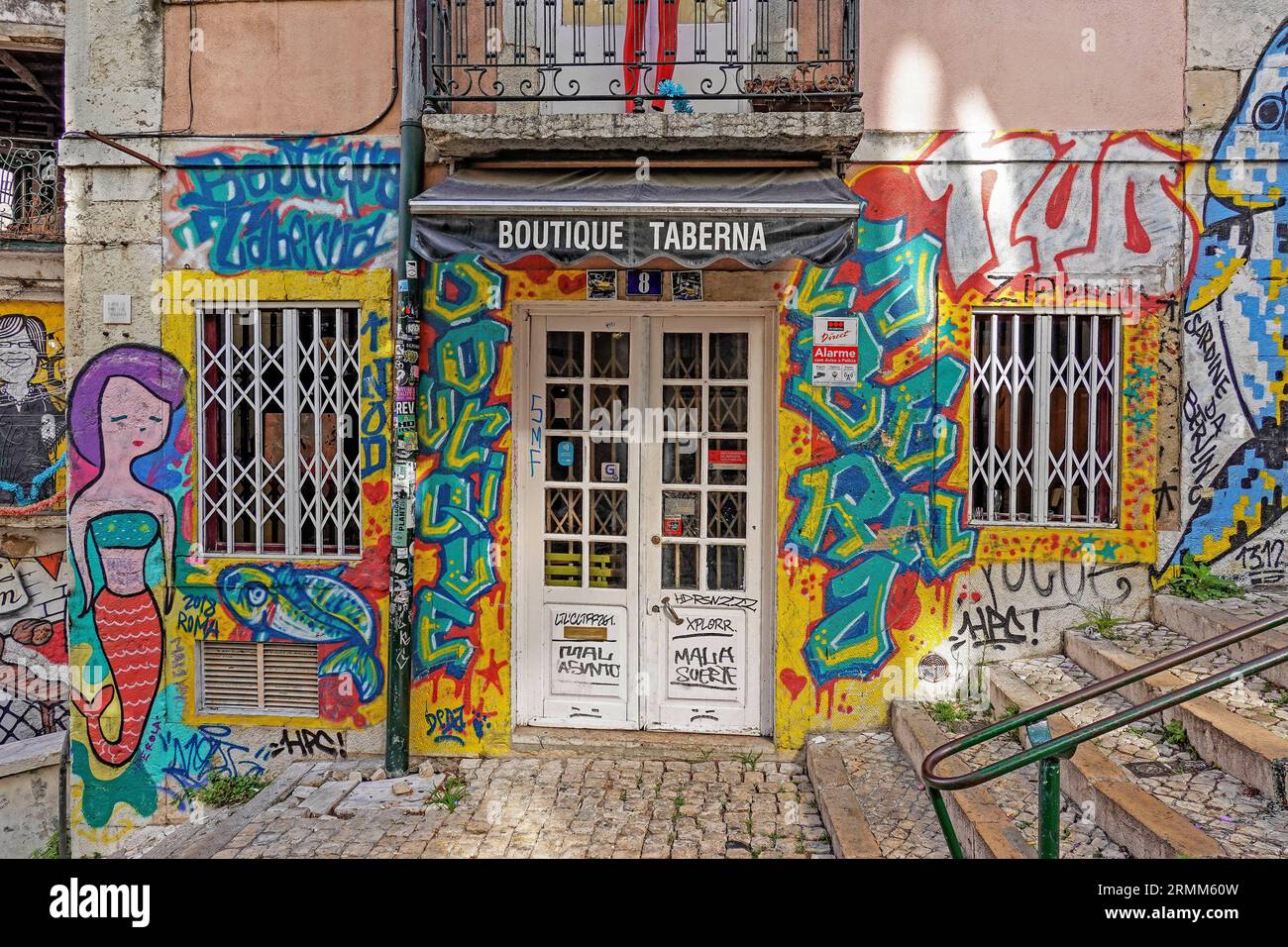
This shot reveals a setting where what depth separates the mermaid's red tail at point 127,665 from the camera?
18.8 ft

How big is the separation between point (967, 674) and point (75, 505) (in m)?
6.16

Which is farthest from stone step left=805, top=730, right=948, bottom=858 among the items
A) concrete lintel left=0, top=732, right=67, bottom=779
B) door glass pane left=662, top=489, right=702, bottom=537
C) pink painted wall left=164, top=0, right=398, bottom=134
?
concrete lintel left=0, top=732, right=67, bottom=779

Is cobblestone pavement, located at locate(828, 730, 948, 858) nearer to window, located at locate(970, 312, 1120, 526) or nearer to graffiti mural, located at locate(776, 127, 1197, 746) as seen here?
graffiti mural, located at locate(776, 127, 1197, 746)

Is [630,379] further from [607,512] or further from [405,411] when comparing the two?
[405,411]

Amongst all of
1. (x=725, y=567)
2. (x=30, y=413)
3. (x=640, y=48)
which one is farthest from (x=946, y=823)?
(x=30, y=413)

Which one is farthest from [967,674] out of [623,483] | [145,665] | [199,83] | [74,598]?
[199,83]

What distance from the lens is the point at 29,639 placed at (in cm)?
863

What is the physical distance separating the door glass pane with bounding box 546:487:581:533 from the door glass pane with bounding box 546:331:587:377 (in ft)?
2.64

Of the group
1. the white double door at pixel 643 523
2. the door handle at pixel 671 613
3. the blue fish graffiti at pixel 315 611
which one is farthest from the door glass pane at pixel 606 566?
the blue fish graffiti at pixel 315 611

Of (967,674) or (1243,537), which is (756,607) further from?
(1243,537)

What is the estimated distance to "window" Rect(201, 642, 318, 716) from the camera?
A: 5.72m

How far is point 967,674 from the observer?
5414 millimetres

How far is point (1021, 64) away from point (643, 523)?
12.7ft

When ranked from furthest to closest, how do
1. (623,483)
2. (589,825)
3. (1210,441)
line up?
(623,483) → (1210,441) → (589,825)
